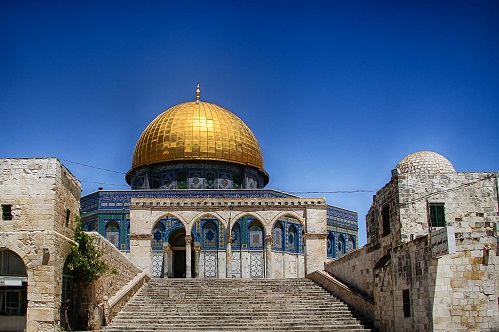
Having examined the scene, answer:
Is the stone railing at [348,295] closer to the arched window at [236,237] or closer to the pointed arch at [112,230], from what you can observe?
the arched window at [236,237]

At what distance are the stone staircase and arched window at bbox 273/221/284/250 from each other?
8.79 m

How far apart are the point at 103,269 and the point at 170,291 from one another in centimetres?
421

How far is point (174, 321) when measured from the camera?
56.0 ft

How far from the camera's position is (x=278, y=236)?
30984 millimetres

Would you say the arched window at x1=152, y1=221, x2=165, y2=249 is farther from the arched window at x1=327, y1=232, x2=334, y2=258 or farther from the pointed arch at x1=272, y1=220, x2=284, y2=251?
the arched window at x1=327, y1=232, x2=334, y2=258

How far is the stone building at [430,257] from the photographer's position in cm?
1279

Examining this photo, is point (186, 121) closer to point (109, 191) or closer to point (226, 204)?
point (109, 191)

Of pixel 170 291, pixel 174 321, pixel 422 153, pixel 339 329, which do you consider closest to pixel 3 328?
pixel 174 321

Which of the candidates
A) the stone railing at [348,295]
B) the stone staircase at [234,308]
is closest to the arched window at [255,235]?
the stone railing at [348,295]

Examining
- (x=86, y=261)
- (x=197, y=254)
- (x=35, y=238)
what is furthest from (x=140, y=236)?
(x=35, y=238)

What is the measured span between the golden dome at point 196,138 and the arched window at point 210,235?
15.1ft

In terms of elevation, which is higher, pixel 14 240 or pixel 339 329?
pixel 14 240

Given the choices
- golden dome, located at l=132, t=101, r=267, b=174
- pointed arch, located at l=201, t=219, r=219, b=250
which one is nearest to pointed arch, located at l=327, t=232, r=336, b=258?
golden dome, located at l=132, t=101, r=267, b=174

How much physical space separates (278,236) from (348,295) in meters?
12.4
